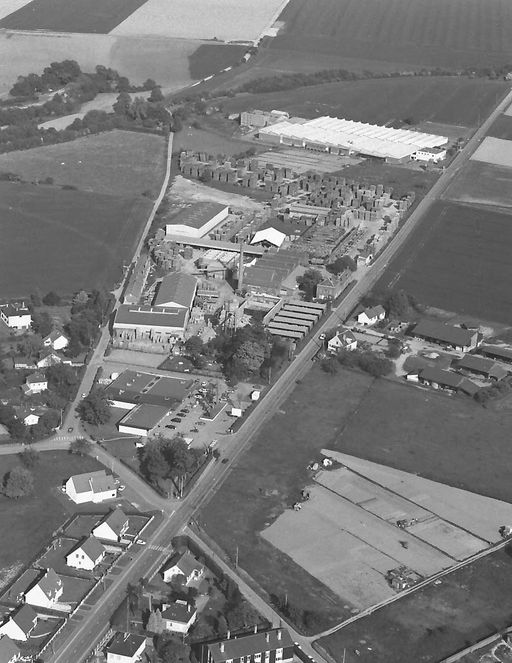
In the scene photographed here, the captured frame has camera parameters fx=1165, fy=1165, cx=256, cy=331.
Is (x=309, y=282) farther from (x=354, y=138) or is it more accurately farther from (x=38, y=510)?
(x=354, y=138)

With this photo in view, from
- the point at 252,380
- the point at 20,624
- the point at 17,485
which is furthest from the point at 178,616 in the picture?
the point at 252,380

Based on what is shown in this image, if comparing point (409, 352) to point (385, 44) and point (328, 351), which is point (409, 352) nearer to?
point (328, 351)

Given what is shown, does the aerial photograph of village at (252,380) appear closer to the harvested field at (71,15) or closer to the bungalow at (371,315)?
the bungalow at (371,315)

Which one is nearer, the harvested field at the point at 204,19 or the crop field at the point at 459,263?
the crop field at the point at 459,263

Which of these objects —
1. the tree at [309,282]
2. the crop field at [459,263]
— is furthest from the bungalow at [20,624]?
the crop field at [459,263]

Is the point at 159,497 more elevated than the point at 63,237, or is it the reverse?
the point at 159,497
